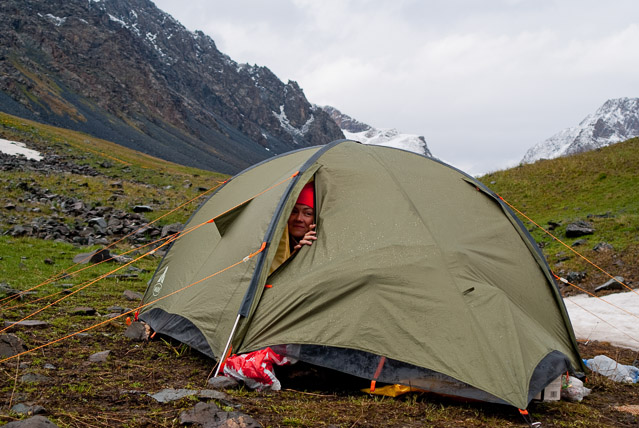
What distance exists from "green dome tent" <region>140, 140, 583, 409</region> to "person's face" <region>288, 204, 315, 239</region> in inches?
6.8

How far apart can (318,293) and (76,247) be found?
10746 millimetres

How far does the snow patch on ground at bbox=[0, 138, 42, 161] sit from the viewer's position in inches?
1246

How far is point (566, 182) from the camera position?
19.7 meters

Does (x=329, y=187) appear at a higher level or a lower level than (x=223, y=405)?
higher

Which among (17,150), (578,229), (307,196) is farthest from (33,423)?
(17,150)

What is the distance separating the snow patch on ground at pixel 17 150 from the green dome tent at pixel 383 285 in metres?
30.9

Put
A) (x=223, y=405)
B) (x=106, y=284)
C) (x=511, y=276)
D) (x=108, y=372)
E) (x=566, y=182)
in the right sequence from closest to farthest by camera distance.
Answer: (x=223, y=405), (x=108, y=372), (x=511, y=276), (x=106, y=284), (x=566, y=182)

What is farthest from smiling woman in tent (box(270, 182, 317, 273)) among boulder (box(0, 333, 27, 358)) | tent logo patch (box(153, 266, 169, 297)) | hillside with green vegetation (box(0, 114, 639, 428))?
boulder (box(0, 333, 27, 358))

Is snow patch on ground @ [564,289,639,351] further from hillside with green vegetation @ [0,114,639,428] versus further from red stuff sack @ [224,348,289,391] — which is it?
red stuff sack @ [224,348,289,391]

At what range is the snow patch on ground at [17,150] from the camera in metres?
31.6

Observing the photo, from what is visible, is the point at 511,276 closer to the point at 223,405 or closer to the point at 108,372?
the point at 223,405

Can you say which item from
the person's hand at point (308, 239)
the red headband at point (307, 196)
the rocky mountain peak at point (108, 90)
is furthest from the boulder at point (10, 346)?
the rocky mountain peak at point (108, 90)

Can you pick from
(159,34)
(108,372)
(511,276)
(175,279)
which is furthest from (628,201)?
(159,34)

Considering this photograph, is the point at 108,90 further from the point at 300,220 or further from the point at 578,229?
the point at 300,220
